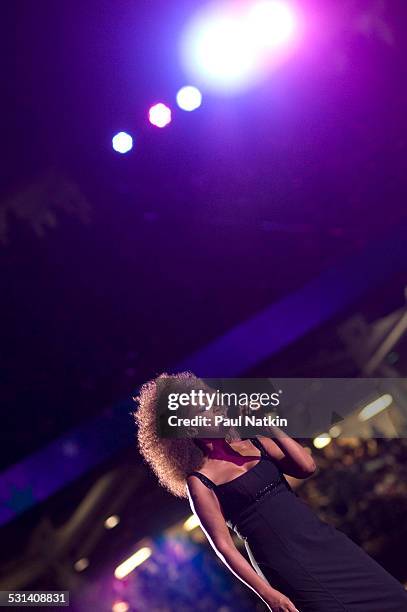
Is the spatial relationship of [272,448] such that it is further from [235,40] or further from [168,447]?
[235,40]

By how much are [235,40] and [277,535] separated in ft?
10.8

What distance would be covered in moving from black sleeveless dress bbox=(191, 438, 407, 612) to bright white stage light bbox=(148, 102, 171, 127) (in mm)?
2789

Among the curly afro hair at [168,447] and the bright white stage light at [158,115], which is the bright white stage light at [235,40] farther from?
the curly afro hair at [168,447]

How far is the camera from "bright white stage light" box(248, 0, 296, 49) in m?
3.85

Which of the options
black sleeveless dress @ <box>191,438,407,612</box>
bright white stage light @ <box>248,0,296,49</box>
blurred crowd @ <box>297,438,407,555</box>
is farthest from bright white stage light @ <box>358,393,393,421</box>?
bright white stage light @ <box>248,0,296,49</box>

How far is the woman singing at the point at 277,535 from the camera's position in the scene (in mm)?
1845

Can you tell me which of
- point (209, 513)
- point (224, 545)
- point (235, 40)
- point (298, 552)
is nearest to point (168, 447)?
point (209, 513)

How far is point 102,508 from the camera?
4.25 m

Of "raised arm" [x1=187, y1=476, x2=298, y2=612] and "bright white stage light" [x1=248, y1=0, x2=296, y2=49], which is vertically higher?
"bright white stage light" [x1=248, y1=0, x2=296, y2=49]

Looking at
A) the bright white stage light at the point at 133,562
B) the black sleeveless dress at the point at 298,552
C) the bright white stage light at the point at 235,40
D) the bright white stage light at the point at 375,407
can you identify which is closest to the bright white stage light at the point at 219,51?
the bright white stage light at the point at 235,40

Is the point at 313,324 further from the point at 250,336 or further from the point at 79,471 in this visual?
the point at 79,471

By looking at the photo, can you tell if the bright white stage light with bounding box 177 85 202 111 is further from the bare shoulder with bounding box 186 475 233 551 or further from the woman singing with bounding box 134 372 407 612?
the bare shoulder with bounding box 186 475 233 551

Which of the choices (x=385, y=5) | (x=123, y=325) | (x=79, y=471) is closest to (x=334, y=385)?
(x=123, y=325)

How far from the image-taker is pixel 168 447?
7.65 feet
